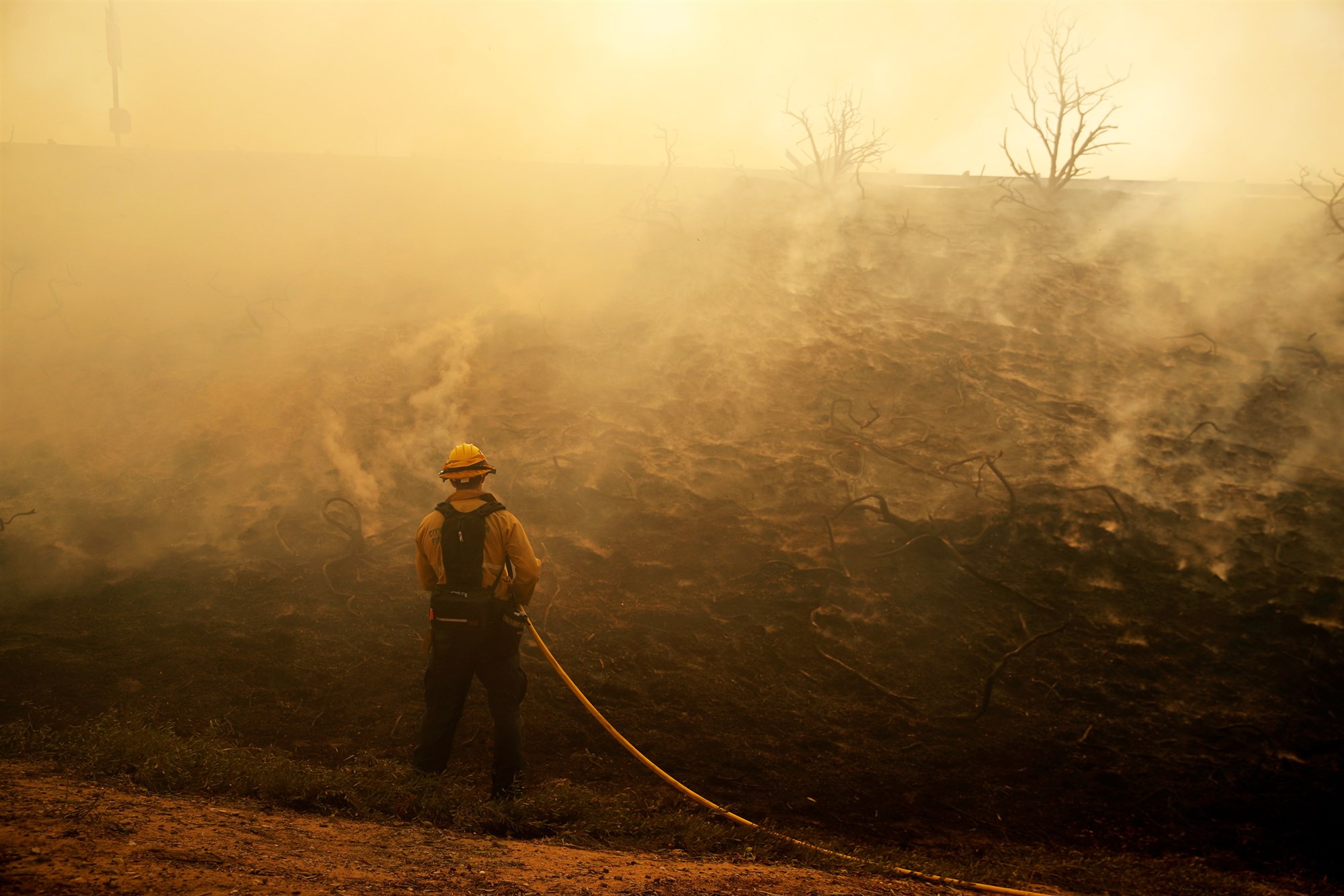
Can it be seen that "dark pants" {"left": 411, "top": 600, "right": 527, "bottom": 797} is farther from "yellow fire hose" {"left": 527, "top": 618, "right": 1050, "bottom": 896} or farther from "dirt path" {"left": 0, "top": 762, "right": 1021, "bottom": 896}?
"dirt path" {"left": 0, "top": 762, "right": 1021, "bottom": 896}

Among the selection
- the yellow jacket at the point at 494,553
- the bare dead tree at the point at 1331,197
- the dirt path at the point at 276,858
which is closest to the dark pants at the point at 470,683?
the yellow jacket at the point at 494,553

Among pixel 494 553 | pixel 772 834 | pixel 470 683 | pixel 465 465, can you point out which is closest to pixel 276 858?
pixel 470 683

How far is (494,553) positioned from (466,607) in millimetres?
298

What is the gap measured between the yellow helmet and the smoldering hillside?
174cm

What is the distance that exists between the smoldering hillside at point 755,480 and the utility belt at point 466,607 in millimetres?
1116

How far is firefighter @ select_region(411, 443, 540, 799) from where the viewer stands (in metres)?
3.64

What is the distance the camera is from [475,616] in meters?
3.64

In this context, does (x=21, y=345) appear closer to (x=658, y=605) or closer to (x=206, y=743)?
(x=206, y=743)

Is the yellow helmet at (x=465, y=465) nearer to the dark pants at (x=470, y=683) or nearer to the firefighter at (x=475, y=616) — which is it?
the firefighter at (x=475, y=616)

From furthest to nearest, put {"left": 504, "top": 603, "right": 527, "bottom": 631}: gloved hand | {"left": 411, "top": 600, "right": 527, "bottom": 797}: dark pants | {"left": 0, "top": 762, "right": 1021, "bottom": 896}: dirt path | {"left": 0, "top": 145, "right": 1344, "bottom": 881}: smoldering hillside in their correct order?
1. {"left": 0, "top": 145, "right": 1344, "bottom": 881}: smoldering hillside
2. {"left": 504, "top": 603, "right": 527, "bottom": 631}: gloved hand
3. {"left": 411, "top": 600, "right": 527, "bottom": 797}: dark pants
4. {"left": 0, "top": 762, "right": 1021, "bottom": 896}: dirt path

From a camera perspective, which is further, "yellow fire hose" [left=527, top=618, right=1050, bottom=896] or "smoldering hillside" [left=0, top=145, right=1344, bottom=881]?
"smoldering hillside" [left=0, top=145, right=1344, bottom=881]

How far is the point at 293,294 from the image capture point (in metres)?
8.95

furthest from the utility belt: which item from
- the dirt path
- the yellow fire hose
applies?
the dirt path

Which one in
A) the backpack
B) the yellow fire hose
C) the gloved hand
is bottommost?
the yellow fire hose
